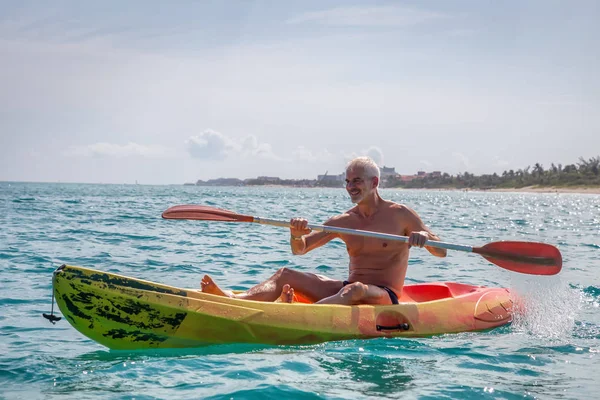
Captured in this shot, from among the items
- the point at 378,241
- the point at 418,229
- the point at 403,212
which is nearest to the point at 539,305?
the point at 418,229

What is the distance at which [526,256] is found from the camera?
21.9ft

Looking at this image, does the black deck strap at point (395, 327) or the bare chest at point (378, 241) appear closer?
the black deck strap at point (395, 327)

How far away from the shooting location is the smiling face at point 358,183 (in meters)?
6.05

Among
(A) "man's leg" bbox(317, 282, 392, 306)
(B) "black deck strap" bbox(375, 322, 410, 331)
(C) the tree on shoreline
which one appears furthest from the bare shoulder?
(C) the tree on shoreline

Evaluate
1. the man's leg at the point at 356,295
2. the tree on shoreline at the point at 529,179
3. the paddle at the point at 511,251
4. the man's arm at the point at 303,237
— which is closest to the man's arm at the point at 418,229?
the paddle at the point at 511,251

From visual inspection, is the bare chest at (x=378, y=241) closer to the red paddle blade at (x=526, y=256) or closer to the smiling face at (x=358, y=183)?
the smiling face at (x=358, y=183)

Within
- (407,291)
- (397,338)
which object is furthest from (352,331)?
(407,291)

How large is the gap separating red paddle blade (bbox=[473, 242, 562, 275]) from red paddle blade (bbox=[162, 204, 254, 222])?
7.74 feet

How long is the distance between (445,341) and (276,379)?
1.96 metres

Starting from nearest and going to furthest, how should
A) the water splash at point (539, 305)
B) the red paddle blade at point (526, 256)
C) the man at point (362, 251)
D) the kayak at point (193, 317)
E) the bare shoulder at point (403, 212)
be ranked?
1. the kayak at point (193, 317)
2. the man at point (362, 251)
3. the bare shoulder at point (403, 212)
4. the red paddle blade at point (526, 256)
5. the water splash at point (539, 305)

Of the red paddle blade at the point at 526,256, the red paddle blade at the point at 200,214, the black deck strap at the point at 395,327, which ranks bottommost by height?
the black deck strap at the point at 395,327

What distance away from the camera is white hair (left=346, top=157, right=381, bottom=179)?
19.9 feet

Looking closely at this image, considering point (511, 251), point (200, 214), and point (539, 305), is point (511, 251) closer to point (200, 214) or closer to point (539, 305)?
point (539, 305)

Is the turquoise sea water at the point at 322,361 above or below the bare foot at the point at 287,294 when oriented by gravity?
below
